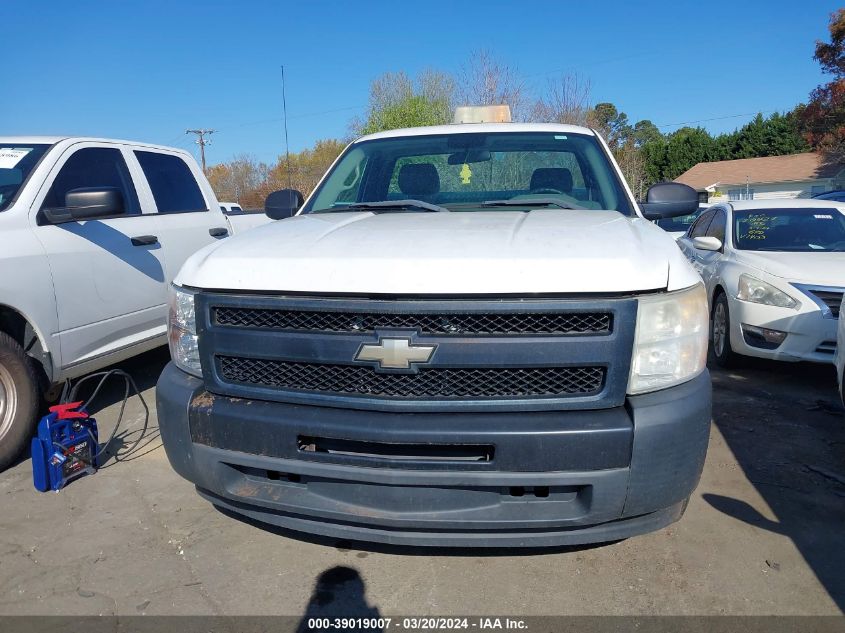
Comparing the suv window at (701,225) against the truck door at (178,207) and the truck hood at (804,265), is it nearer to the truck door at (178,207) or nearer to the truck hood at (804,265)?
the truck hood at (804,265)

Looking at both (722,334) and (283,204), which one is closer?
(283,204)

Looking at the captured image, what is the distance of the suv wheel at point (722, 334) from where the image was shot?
5.86 metres

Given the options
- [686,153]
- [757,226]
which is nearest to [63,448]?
[757,226]

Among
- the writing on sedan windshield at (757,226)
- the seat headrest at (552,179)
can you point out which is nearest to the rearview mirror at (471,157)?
the seat headrest at (552,179)

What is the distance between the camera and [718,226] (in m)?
7.18

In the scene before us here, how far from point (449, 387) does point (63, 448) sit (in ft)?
7.98

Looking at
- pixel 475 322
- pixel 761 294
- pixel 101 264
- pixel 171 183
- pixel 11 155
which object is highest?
pixel 11 155

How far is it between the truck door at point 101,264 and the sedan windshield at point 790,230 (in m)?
5.38

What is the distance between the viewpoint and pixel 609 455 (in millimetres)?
2207

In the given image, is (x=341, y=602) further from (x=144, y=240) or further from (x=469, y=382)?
(x=144, y=240)

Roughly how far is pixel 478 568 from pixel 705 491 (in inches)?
57.7

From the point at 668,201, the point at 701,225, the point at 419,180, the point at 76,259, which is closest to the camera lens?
the point at 668,201

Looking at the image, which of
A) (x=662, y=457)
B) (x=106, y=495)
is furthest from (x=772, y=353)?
(x=106, y=495)

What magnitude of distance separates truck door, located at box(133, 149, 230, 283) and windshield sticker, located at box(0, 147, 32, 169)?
95cm
